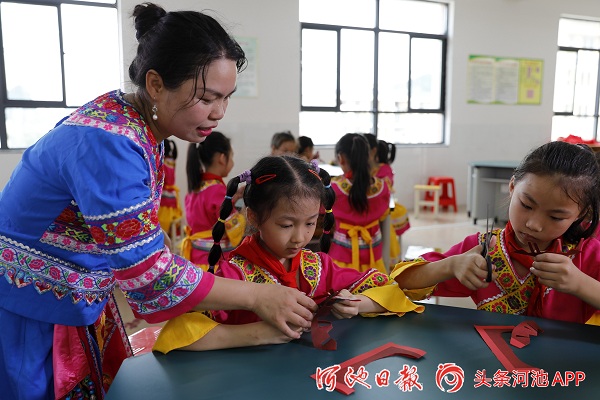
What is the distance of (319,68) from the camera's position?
6297 millimetres

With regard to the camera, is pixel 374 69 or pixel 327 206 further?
pixel 374 69

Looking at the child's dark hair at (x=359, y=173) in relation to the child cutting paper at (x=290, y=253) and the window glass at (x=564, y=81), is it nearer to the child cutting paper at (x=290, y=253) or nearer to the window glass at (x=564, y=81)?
the child cutting paper at (x=290, y=253)

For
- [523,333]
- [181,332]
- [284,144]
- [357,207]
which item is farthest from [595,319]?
[284,144]

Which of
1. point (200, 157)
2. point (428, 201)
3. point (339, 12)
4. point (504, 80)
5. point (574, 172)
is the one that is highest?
point (339, 12)

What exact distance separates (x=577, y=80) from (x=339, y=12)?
452cm

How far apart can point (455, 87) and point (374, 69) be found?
1318mm

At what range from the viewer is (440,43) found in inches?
278

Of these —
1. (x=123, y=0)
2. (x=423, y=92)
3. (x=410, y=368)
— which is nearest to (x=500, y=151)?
(x=423, y=92)

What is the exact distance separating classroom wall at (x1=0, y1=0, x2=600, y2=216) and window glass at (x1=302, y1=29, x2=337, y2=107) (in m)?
0.29

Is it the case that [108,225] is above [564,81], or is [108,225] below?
below

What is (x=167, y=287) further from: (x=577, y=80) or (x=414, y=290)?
(x=577, y=80)

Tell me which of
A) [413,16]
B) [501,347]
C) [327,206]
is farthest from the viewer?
[413,16]

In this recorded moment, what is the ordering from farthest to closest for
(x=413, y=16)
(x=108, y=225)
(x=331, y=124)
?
1. (x=413, y=16)
2. (x=331, y=124)
3. (x=108, y=225)

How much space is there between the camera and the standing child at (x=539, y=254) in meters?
1.12
